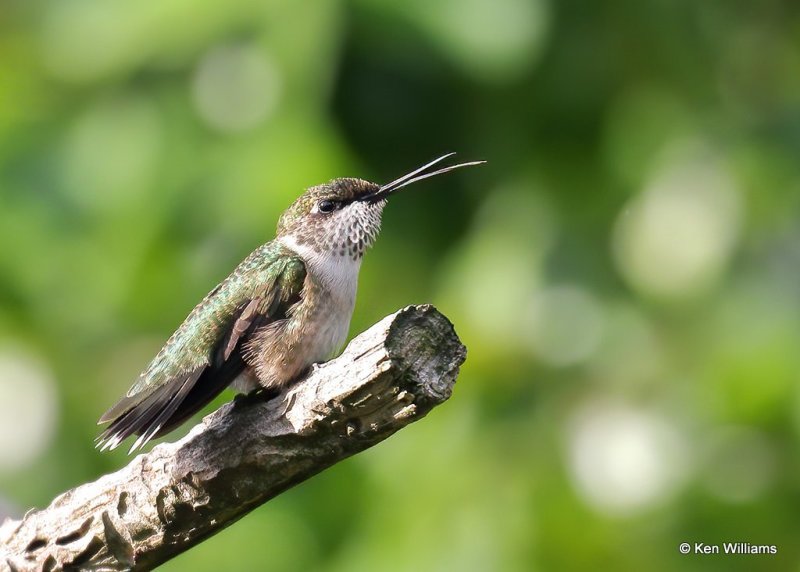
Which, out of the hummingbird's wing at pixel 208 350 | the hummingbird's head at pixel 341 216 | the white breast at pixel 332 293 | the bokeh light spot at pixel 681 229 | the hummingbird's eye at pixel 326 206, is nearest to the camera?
the hummingbird's wing at pixel 208 350

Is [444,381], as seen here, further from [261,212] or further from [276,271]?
[261,212]

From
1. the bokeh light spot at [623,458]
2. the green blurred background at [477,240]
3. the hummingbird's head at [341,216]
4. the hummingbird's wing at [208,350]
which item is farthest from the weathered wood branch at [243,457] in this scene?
the bokeh light spot at [623,458]

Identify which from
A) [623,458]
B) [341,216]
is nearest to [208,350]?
[341,216]

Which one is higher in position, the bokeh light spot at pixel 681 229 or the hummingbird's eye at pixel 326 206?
the hummingbird's eye at pixel 326 206

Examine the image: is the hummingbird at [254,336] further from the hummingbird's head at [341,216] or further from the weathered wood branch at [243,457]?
the weathered wood branch at [243,457]

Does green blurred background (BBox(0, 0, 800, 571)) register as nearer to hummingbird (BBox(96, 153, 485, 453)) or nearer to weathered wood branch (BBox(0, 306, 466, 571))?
hummingbird (BBox(96, 153, 485, 453))

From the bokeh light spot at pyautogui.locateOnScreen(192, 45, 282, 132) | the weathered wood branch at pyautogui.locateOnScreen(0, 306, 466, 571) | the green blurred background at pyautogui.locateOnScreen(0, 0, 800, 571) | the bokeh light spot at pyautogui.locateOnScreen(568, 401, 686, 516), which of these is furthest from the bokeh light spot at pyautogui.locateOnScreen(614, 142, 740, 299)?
the weathered wood branch at pyautogui.locateOnScreen(0, 306, 466, 571)
